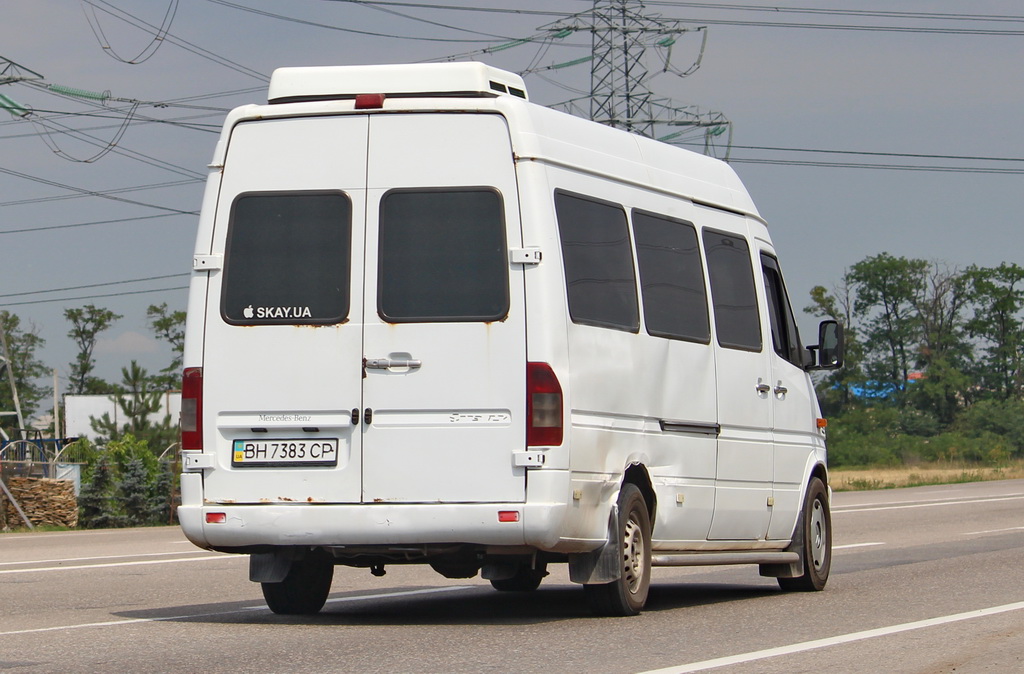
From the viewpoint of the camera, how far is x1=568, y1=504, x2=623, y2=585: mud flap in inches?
372

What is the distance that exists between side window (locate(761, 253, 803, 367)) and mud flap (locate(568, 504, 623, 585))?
332 centimetres

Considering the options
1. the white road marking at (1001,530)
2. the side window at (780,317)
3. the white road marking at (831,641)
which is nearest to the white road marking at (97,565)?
the side window at (780,317)

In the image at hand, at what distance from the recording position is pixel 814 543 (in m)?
12.7

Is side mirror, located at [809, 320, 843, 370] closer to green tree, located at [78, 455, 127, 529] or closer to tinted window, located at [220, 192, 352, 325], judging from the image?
tinted window, located at [220, 192, 352, 325]

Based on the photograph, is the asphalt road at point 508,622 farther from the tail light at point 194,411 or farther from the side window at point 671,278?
the side window at point 671,278

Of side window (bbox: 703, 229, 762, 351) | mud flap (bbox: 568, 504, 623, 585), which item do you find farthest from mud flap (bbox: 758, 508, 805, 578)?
mud flap (bbox: 568, 504, 623, 585)

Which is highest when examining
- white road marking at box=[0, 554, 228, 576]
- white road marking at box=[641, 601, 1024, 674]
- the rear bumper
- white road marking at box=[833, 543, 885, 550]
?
the rear bumper

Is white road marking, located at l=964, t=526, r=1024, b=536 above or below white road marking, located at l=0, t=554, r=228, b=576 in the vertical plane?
above

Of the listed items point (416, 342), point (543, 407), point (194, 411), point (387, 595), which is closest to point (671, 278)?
point (543, 407)

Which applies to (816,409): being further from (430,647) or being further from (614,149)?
(430,647)

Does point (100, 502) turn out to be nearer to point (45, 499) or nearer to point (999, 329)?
point (45, 499)

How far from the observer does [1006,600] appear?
1138 cm

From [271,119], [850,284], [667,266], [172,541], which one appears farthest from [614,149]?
[850,284]

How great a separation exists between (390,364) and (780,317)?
457 centimetres
